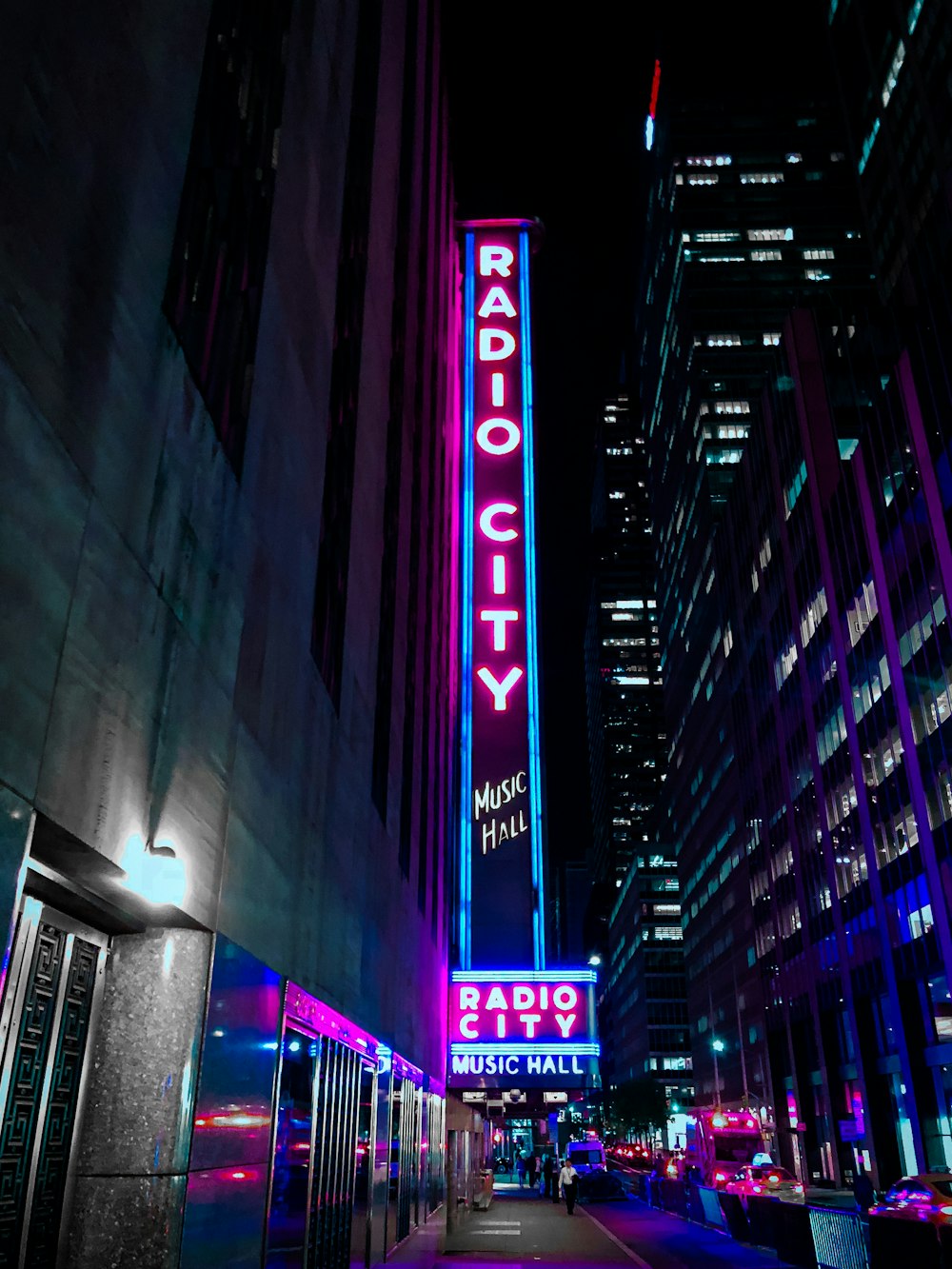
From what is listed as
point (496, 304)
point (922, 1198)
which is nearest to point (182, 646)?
point (922, 1198)

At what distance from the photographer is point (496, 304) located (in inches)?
1497

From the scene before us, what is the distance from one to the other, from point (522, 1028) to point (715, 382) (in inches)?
4504

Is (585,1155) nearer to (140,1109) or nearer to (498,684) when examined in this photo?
(498,684)

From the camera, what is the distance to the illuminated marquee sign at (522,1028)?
25953mm

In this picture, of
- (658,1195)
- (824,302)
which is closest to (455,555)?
(658,1195)

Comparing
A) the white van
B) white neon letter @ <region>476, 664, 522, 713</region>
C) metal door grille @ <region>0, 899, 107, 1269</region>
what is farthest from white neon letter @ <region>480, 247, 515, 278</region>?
the white van

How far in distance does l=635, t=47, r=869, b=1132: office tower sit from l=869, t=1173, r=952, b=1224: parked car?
73.0m

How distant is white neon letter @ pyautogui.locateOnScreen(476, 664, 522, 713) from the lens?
3106 centimetres

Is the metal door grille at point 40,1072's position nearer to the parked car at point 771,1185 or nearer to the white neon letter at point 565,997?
the white neon letter at point 565,997

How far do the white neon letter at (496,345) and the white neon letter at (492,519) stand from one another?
257 inches

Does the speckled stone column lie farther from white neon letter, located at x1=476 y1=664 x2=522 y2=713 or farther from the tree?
the tree

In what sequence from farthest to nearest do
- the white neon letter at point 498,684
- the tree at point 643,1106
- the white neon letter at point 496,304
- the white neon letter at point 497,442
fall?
the tree at point 643,1106 < the white neon letter at point 496,304 < the white neon letter at point 497,442 < the white neon letter at point 498,684

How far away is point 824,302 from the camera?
8256 cm

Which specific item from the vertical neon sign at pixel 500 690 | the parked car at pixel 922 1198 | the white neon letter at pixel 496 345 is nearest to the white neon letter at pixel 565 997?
the vertical neon sign at pixel 500 690
